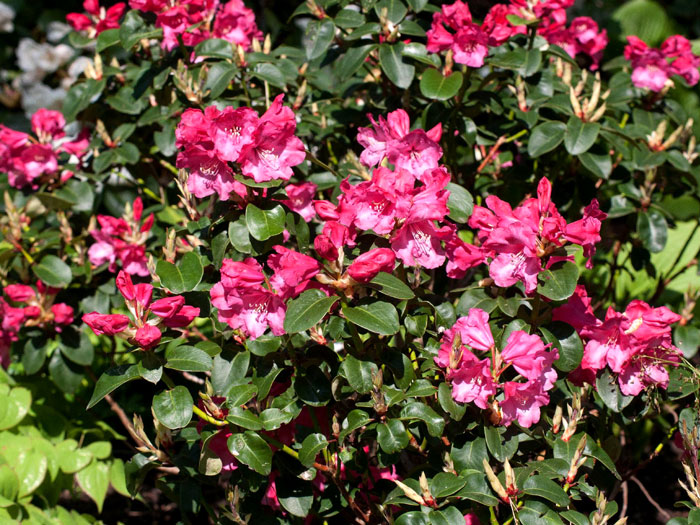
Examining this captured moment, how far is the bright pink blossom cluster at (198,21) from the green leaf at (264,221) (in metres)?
0.65

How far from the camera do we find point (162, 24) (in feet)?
6.51

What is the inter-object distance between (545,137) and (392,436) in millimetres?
918

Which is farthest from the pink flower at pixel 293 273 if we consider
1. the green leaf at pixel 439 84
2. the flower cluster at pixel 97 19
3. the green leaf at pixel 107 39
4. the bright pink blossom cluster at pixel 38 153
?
the flower cluster at pixel 97 19

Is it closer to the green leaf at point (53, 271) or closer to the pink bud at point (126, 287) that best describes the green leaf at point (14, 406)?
the green leaf at point (53, 271)

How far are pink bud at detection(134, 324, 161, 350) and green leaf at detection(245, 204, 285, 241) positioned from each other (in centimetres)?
26

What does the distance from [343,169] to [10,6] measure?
140 inches

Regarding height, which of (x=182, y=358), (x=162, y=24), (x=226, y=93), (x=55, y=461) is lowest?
(x=55, y=461)

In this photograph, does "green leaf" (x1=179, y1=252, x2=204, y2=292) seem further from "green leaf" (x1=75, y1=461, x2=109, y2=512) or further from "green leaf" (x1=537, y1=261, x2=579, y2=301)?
"green leaf" (x1=75, y1=461, x2=109, y2=512)

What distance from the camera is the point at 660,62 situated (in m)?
2.27

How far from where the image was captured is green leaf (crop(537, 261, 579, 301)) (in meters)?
1.38

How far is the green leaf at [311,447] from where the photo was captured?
4.88 feet

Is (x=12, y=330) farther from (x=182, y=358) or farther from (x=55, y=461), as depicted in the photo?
(x=182, y=358)

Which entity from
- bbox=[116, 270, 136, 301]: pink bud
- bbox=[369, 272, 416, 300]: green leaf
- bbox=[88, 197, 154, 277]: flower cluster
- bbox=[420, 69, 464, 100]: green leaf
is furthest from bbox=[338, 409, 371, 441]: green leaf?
bbox=[88, 197, 154, 277]: flower cluster

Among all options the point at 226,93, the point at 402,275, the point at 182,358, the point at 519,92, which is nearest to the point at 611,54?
the point at 519,92
